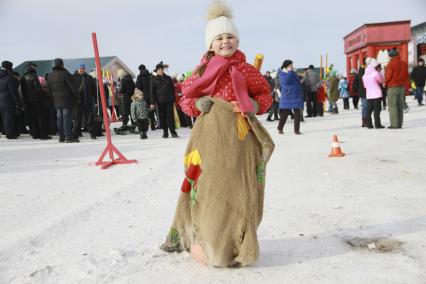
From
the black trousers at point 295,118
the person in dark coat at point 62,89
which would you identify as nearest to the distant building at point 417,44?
the black trousers at point 295,118

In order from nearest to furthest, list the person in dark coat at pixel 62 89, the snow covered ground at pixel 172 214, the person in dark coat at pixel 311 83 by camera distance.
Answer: the snow covered ground at pixel 172 214 < the person in dark coat at pixel 62 89 < the person in dark coat at pixel 311 83

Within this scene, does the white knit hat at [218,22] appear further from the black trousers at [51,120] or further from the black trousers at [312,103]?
the black trousers at [312,103]

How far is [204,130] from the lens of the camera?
107 inches

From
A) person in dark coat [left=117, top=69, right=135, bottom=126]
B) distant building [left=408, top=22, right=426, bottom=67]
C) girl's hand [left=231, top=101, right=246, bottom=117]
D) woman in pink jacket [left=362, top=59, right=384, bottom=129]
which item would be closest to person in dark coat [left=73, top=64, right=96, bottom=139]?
person in dark coat [left=117, top=69, right=135, bottom=126]

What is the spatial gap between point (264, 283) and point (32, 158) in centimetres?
716

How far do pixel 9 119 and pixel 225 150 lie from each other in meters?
11.7

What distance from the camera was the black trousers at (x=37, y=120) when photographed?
1194cm

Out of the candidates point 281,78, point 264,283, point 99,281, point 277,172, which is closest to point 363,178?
point 277,172

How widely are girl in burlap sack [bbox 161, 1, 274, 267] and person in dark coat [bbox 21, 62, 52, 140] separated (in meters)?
10.00

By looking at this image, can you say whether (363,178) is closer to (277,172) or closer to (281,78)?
(277,172)

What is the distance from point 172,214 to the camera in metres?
4.15

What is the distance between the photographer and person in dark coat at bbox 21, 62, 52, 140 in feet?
38.0

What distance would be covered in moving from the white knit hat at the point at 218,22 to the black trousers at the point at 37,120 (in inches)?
403

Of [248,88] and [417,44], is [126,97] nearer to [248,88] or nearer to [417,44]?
[248,88]
